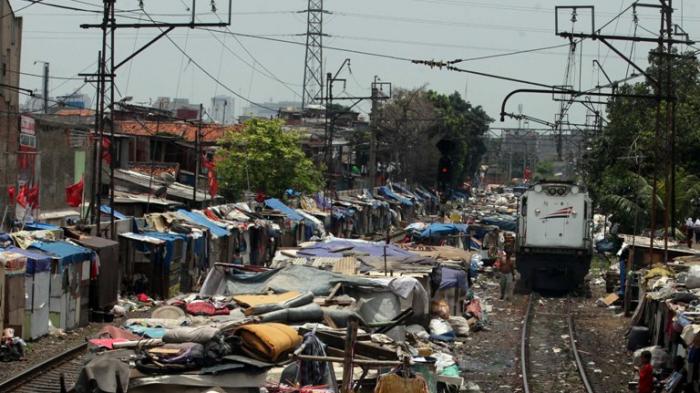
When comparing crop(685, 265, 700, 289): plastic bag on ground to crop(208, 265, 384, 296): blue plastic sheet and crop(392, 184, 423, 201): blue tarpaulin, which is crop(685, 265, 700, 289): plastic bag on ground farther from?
crop(392, 184, 423, 201): blue tarpaulin

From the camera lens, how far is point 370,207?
59500 mm

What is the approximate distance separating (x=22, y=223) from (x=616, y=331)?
47.9 ft

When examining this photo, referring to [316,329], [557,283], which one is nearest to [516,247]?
[557,283]

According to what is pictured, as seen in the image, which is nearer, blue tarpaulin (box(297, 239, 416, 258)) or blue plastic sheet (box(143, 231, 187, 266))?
blue tarpaulin (box(297, 239, 416, 258))

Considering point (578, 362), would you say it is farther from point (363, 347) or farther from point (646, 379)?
point (363, 347)

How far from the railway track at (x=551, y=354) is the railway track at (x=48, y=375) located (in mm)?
7261

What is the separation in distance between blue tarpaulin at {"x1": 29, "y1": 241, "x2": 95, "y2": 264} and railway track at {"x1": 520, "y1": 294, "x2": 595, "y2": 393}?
30.9 ft

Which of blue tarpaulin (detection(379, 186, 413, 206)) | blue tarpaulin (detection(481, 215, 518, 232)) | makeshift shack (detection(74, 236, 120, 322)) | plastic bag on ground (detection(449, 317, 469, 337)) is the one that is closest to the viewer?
plastic bag on ground (detection(449, 317, 469, 337))

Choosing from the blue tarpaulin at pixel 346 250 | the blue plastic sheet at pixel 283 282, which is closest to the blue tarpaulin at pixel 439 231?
the blue tarpaulin at pixel 346 250

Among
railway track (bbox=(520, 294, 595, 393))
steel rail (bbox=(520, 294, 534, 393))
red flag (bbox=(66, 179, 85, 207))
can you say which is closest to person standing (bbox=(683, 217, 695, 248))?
railway track (bbox=(520, 294, 595, 393))

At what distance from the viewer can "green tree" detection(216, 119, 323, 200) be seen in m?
53.3

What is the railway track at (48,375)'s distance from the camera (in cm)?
1572

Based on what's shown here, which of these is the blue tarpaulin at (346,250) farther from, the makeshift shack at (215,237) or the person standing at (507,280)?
the makeshift shack at (215,237)

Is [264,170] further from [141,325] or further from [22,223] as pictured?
[141,325]
